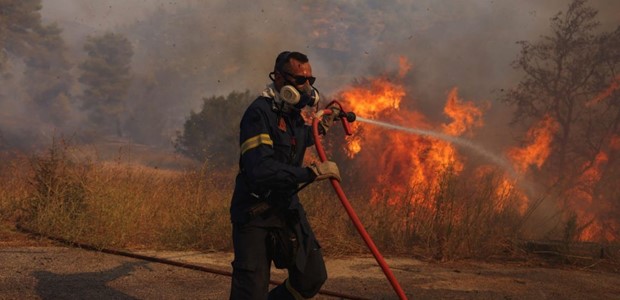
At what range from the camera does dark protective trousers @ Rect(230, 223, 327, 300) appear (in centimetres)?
329

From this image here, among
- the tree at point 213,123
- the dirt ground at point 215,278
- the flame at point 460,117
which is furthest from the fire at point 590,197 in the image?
the tree at point 213,123

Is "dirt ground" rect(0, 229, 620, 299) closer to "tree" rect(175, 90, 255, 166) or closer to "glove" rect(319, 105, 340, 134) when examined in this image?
"glove" rect(319, 105, 340, 134)

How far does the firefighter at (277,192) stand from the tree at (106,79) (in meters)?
56.0

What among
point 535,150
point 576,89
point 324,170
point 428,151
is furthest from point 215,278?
point 576,89

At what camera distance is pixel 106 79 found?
57219mm

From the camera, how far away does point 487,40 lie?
26141 mm

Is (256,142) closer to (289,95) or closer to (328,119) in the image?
(289,95)

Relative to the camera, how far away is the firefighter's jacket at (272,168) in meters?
3.20

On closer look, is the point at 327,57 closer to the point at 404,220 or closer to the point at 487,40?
the point at 487,40

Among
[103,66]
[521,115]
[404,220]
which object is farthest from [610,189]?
[103,66]

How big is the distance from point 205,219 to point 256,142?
455cm

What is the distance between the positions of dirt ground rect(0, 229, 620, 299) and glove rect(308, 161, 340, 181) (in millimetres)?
2337

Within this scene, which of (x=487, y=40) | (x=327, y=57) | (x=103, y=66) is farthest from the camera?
(x=327, y=57)

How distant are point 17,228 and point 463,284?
5993 millimetres
